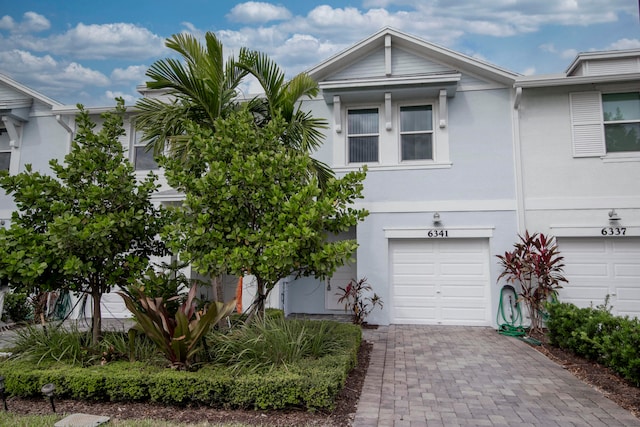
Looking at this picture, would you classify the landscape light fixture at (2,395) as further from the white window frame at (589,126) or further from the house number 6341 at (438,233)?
the white window frame at (589,126)

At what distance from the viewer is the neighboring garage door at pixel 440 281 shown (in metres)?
10.0

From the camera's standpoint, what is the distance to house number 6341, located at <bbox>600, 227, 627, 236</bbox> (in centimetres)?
932

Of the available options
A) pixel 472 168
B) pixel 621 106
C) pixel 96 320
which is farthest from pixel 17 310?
pixel 621 106

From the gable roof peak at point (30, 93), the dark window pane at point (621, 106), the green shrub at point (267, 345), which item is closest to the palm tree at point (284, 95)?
the green shrub at point (267, 345)

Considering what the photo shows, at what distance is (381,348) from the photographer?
776 cm

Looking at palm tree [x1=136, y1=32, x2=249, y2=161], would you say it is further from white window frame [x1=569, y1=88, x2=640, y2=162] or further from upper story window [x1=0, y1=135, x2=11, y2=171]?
upper story window [x1=0, y1=135, x2=11, y2=171]

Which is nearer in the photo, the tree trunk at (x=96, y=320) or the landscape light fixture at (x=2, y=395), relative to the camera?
the landscape light fixture at (x=2, y=395)

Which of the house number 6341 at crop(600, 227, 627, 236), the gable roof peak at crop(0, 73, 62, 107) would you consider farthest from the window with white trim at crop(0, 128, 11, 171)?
the house number 6341 at crop(600, 227, 627, 236)

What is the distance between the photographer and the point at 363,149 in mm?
10867

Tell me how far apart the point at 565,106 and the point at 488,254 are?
13.9ft

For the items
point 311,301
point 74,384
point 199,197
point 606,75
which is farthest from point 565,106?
point 74,384

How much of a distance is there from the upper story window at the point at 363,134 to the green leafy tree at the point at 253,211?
4.71 m

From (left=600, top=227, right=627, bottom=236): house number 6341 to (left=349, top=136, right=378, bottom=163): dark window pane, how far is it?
5760mm

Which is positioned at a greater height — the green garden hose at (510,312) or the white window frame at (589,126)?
the white window frame at (589,126)
